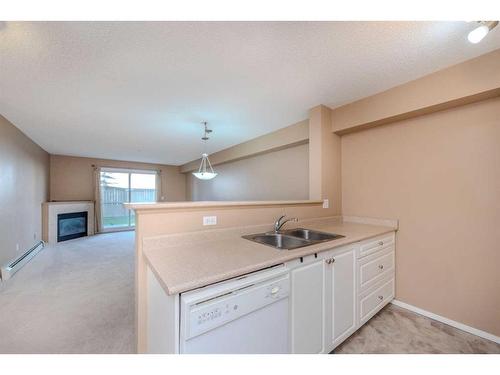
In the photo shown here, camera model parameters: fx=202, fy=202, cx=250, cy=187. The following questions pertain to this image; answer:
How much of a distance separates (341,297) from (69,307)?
282 centimetres

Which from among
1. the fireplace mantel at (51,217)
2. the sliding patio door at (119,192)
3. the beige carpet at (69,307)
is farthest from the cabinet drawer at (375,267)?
the fireplace mantel at (51,217)

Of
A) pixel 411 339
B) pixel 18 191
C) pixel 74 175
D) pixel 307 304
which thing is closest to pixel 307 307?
pixel 307 304

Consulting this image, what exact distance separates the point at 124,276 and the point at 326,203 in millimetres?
3148

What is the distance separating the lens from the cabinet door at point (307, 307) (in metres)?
1.29

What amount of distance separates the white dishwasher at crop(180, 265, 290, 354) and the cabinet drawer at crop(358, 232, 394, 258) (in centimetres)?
98

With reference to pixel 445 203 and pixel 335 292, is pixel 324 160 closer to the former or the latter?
pixel 445 203

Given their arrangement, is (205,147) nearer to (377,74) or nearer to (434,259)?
(377,74)

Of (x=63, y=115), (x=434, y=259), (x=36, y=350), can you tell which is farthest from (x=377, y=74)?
(x=63, y=115)

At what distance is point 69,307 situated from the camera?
2.23m

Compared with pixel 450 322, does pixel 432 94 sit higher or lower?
higher

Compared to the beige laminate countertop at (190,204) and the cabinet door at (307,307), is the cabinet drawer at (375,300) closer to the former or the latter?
the cabinet door at (307,307)

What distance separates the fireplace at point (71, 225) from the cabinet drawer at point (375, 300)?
6.92 meters

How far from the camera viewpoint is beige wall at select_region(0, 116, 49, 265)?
3.08m
